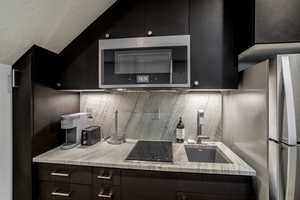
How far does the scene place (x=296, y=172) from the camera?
0.85 m

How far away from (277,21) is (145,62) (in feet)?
2.97

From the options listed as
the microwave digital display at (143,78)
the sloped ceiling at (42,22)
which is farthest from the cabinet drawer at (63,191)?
the sloped ceiling at (42,22)

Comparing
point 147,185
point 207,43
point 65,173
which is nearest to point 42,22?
point 65,173

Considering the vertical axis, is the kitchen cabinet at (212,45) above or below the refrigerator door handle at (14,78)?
above

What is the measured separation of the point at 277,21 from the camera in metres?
1.00

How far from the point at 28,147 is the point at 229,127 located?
1688mm

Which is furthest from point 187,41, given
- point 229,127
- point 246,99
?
point 229,127

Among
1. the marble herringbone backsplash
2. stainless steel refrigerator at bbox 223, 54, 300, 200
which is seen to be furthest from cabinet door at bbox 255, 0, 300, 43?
the marble herringbone backsplash

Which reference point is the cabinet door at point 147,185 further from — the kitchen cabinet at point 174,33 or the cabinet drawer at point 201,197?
the kitchen cabinet at point 174,33

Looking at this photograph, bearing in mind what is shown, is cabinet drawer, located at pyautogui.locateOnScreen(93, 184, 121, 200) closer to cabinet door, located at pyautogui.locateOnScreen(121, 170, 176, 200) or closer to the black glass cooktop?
cabinet door, located at pyautogui.locateOnScreen(121, 170, 176, 200)

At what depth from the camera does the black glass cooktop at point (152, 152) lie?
47.8 inches

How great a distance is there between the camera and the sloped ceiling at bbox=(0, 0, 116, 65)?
99 cm

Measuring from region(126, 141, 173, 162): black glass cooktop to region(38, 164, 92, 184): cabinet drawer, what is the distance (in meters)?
0.33

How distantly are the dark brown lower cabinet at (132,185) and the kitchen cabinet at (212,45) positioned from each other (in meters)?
0.69
